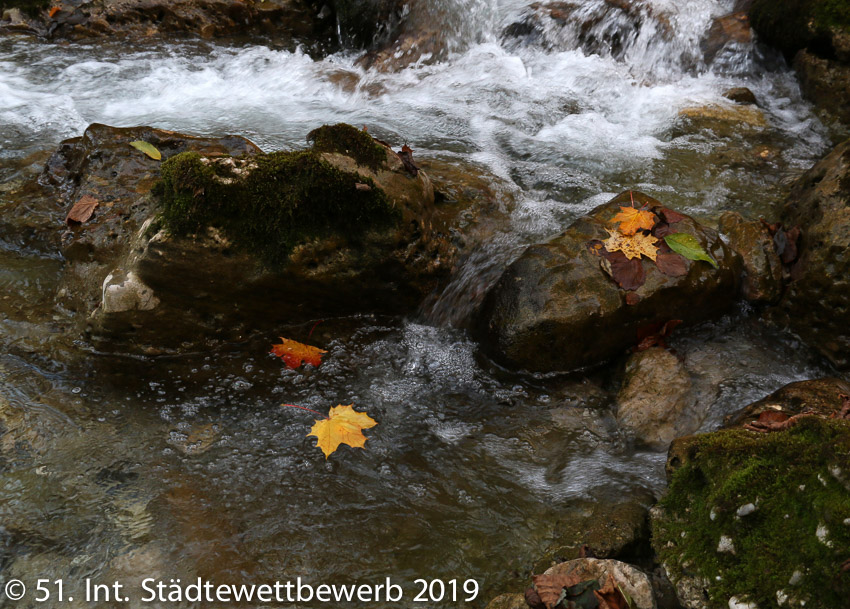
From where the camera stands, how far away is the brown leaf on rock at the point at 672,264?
3.92 meters

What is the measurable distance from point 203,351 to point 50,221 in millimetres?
1842

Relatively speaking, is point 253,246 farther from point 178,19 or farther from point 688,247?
point 178,19

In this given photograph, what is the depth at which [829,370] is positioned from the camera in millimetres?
3998

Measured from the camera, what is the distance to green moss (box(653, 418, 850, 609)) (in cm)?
207

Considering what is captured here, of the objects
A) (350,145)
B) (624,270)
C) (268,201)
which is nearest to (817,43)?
(624,270)

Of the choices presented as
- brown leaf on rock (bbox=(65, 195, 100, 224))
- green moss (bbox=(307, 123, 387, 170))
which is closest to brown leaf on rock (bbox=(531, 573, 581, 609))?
green moss (bbox=(307, 123, 387, 170))

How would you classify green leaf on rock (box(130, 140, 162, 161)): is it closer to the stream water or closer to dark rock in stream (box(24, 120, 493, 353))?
dark rock in stream (box(24, 120, 493, 353))

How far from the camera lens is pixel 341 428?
357cm

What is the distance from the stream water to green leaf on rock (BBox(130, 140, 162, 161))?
1026 mm

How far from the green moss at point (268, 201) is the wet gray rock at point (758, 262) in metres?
2.47

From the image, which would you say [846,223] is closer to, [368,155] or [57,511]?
[368,155]

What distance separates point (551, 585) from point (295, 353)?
215 centimetres

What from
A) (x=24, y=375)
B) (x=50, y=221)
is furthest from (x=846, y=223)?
(x=50, y=221)

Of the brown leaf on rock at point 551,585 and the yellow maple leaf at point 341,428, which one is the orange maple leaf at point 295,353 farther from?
the brown leaf on rock at point 551,585
